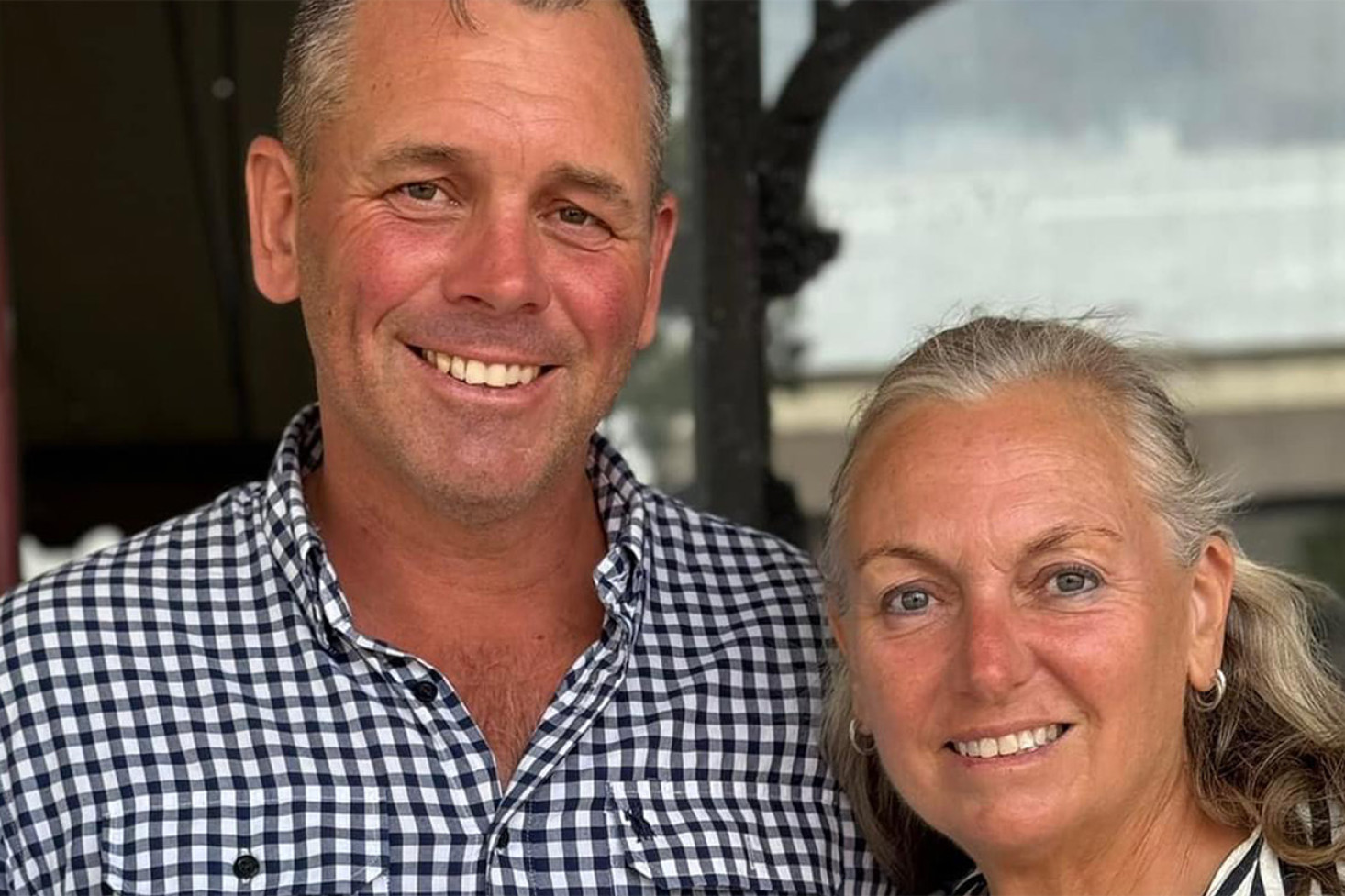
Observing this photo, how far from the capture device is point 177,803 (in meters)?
2.13

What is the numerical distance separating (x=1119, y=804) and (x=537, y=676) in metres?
0.65

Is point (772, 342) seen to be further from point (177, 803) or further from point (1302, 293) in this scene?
point (177, 803)

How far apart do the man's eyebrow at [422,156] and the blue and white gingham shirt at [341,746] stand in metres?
0.38

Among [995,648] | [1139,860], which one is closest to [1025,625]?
[995,648]

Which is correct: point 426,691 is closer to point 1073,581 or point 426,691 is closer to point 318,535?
point 318,535

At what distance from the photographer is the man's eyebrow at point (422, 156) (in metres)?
2.15

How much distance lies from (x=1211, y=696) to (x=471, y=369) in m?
0.80

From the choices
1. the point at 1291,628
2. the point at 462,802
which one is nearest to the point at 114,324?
the point at 462,802

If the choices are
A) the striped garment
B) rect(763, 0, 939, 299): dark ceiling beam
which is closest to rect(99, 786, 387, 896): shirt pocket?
the striped garment

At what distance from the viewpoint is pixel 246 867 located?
6.91 ft

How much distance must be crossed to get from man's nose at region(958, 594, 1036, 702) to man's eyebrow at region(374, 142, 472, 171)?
666 millimetres

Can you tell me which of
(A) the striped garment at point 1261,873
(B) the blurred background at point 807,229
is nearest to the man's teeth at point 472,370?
(A) the striped garment at point 1261,873

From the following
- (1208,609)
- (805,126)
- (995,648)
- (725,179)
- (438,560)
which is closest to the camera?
(995,648)

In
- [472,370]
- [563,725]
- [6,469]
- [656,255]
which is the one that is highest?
[656,255]
